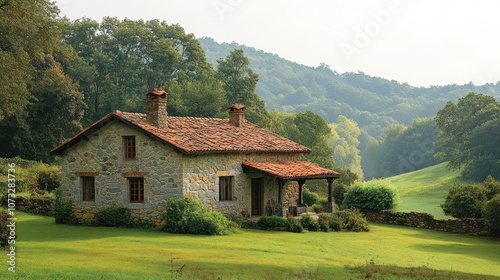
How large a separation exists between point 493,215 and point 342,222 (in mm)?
8007

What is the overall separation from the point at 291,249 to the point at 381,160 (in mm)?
109194

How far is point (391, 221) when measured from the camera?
4059cm

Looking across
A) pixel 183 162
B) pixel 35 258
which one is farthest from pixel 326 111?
pixel 35 258

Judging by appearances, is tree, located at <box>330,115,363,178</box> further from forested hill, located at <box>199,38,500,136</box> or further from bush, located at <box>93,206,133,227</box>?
bush, located at <box>93,206,133,227</box>

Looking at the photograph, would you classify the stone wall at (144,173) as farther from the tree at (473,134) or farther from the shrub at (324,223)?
the tree at (473,134)

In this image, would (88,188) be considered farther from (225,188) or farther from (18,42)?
(18,42)

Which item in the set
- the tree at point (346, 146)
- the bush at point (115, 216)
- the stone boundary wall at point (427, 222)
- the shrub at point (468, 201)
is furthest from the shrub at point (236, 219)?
the tree at point (346, 146)

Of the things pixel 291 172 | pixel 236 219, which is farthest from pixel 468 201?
pixel 236 219

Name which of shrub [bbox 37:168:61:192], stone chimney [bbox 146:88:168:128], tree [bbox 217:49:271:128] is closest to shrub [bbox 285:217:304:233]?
stone chimney [bbox 146:88:168:128]

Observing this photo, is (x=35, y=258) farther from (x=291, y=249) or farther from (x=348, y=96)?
(x=348, y=96)

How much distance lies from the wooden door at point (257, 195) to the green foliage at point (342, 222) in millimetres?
3220

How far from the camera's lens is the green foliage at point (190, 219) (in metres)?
28.1

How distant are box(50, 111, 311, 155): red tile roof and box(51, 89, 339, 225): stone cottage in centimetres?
6

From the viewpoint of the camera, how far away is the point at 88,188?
31.8 meters
